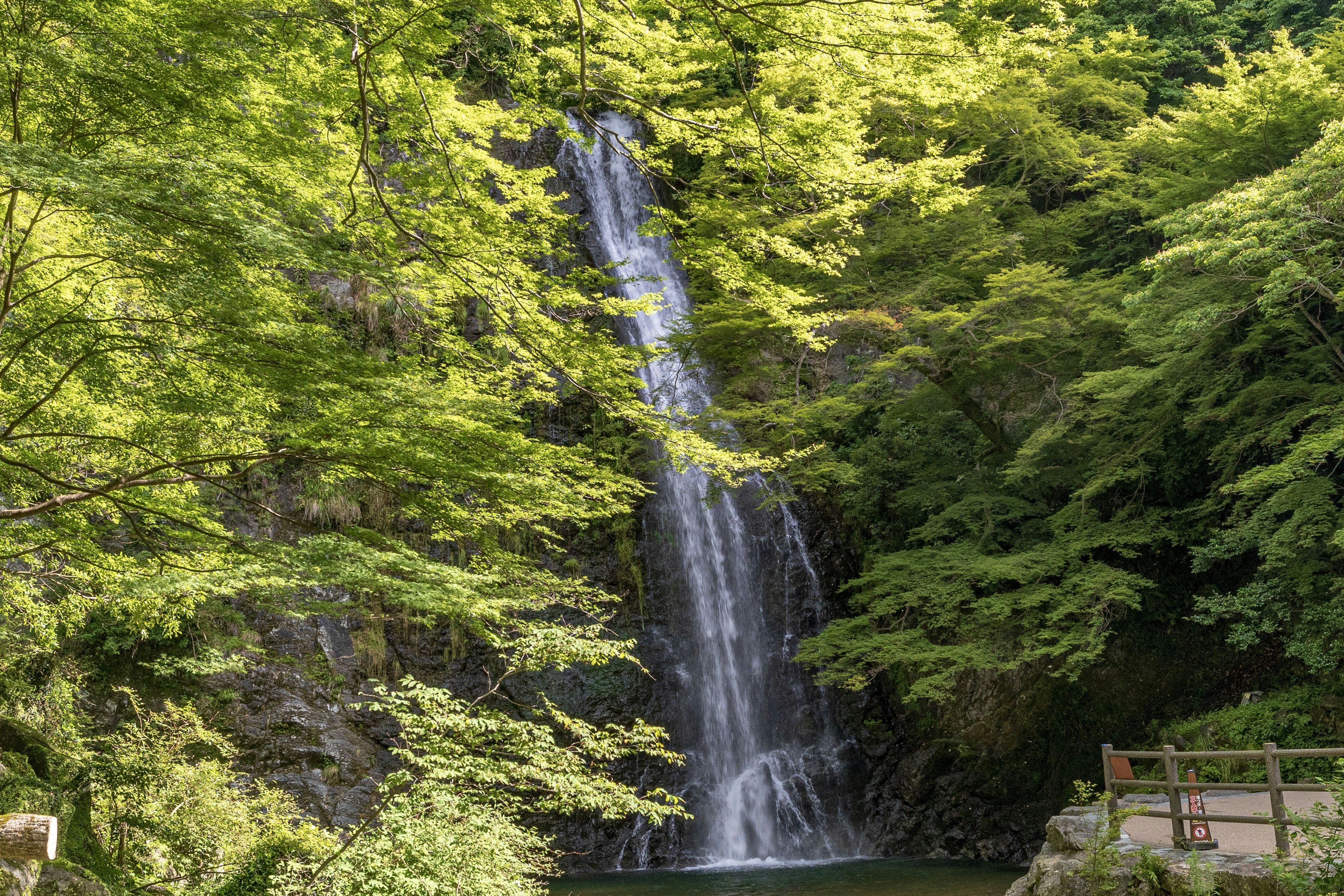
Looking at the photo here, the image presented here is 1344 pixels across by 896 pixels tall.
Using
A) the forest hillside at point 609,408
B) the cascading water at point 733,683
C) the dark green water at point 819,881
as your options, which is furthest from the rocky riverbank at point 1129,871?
the cascading water at point 733,683

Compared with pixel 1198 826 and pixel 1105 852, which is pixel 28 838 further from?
pixel 1198 826

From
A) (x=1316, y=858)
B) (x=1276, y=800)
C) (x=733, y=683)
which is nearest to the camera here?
(x=1316, y=858)

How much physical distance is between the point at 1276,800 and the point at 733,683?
10.1 meters

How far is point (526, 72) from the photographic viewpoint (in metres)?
6.19

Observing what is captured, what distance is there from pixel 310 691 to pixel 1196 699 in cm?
1319

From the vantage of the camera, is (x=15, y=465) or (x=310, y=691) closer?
(x=15, y=465)

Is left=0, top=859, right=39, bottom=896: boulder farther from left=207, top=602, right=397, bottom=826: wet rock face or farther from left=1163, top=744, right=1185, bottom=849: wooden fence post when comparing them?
left=1163, top=744, right=1185, bottom=849: wooden fence post

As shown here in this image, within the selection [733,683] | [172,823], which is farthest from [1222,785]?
[733,683]

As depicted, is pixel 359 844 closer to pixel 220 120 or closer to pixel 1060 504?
pixel 220 120

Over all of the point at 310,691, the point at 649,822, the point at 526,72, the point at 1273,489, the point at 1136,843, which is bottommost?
the point at 649,822

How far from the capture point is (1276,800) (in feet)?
20.1

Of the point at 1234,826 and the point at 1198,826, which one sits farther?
the point at 1234,826

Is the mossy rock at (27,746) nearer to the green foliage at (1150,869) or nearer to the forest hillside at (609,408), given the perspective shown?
the forest hillside at (609,408)

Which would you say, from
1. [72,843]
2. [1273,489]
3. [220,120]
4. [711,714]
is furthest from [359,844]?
[1273,489]
